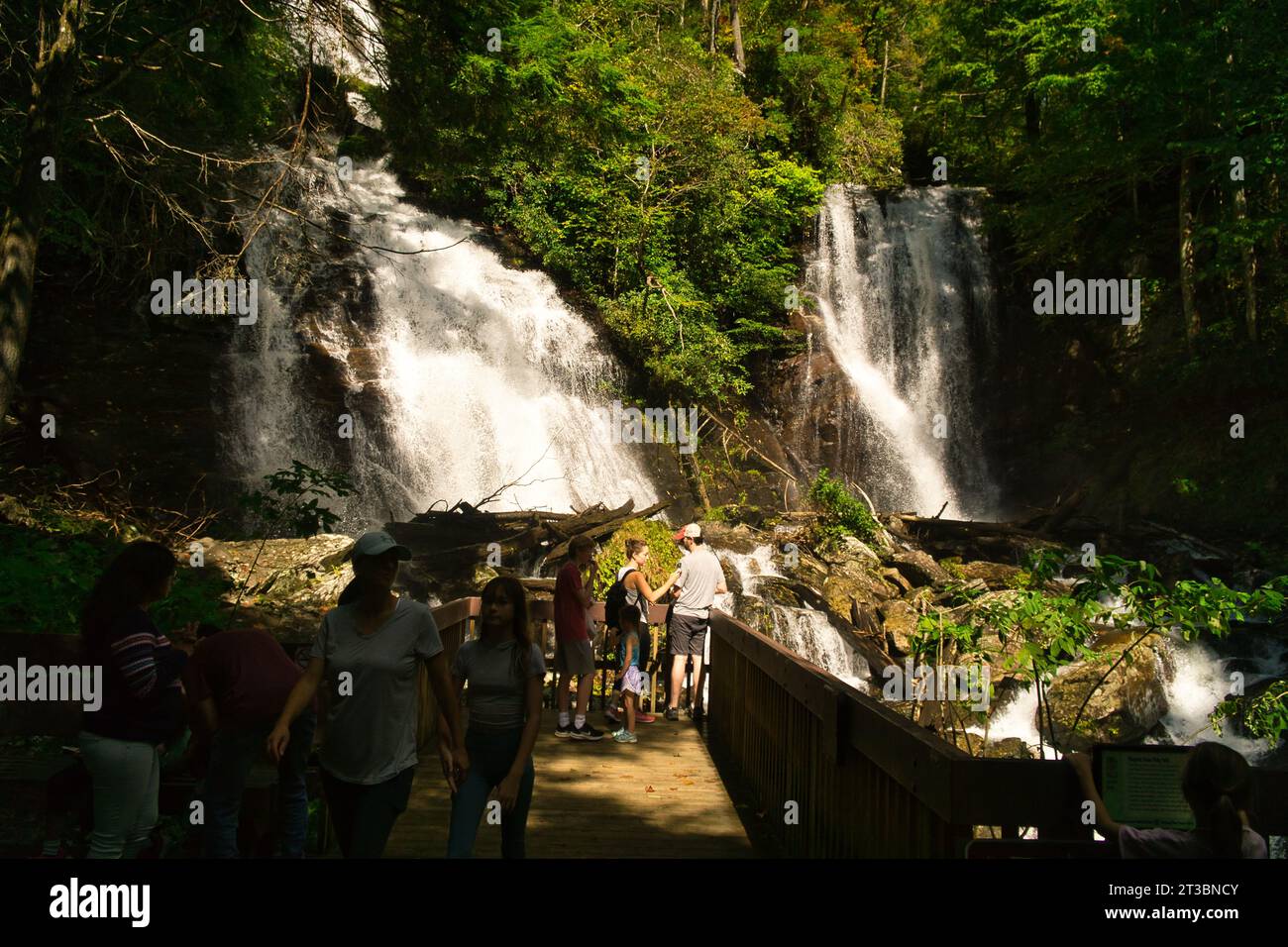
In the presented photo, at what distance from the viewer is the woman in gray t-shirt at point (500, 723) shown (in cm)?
402

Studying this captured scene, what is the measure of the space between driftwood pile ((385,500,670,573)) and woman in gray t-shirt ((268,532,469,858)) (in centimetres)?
1173

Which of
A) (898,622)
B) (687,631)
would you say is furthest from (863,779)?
(898,622)

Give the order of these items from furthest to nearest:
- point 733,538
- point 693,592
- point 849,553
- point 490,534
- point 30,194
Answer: point 849,553 < point 733,538 < point 490,534 < point 693,592 < point 30,194

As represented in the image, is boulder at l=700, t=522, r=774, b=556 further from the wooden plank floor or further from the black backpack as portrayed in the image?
the wooden plank floor

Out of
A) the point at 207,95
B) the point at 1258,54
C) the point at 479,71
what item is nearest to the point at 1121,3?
the point at 1258,54

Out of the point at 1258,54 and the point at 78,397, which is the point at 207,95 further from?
the point at 1258,54

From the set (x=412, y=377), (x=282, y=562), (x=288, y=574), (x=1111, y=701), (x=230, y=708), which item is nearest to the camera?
(x=230, y=708)

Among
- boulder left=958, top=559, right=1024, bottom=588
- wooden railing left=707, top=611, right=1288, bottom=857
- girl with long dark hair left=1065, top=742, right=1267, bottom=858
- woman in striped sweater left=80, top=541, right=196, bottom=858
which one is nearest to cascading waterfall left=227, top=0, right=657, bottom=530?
boulder left=958, top=559, right=1024, bottom=588

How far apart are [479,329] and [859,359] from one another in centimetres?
1071

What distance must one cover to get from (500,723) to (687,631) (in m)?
4.66

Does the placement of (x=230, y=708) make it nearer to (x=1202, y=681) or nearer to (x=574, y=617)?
(x=574, y=617)

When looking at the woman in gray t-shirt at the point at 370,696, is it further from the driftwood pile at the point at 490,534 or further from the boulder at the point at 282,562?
the driftwood pile at the point at 490,534

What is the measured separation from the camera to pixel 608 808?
6289 mm
